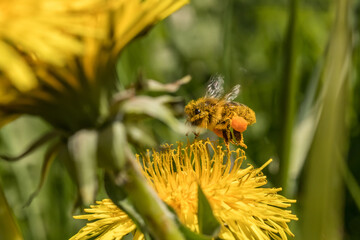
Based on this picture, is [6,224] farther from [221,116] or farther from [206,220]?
[221,116]

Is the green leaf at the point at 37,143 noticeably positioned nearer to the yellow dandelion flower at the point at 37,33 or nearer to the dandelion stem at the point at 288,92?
the yellow dandelion flower at the point at 37,33

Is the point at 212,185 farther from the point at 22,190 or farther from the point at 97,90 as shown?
the point at 22,190

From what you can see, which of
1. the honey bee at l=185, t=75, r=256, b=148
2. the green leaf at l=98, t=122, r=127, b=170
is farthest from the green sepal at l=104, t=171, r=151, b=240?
the honey bee at l=185, t=75, r=256, b=148

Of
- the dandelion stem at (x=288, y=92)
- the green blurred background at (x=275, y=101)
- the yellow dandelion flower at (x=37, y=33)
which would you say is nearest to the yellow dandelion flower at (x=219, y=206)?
the green blurred background at (x=275, y=101)

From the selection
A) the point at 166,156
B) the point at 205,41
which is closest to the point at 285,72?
the point at 166,156

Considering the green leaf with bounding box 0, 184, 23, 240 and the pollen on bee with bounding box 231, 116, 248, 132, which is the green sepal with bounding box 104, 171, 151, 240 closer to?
the green leaf with bounding box 0, 184, 23, 240

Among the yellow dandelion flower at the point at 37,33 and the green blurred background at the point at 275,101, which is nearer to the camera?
the yellow dandelion flower at the point at 37,33

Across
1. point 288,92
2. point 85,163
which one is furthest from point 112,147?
point 288,92
